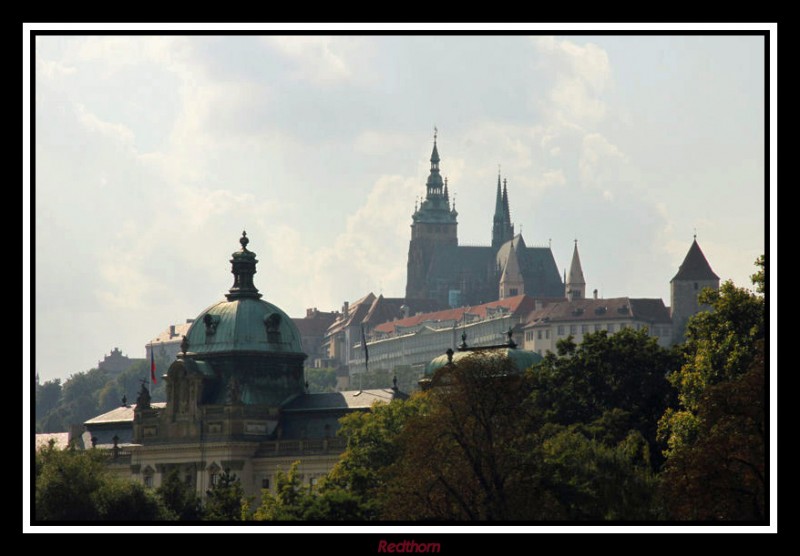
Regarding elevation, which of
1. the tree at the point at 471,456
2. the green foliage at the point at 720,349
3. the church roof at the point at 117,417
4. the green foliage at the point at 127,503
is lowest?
the green foliage at the point at 127,503

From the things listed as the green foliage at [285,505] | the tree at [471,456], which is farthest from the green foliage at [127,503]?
the tree at [471,456]

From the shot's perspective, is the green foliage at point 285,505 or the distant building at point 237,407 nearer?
the green foliage at point 285,505

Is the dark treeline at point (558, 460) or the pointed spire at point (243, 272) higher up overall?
the pointed spire at point (243, 272)

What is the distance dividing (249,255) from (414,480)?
7822 centimetres

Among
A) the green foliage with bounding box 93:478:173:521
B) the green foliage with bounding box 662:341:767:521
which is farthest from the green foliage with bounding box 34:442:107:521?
the green foliage with bounding box 662:341:767:521

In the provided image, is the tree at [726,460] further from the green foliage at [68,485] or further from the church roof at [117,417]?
the church roof at [117,417]

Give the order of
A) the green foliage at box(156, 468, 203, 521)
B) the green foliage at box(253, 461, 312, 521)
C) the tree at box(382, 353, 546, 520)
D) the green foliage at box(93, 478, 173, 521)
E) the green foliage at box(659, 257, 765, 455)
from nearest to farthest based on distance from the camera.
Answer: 1. the tree at box(382, 353, 546, 520)
2. the green foliage at box(253, 461, 312, 521)
3. the green foliage at box(659, 257, 765, 455)
4. the green foliage at box(93, 478, 173, 521)
5. the green foliage at box(156, 468, 203, 521)

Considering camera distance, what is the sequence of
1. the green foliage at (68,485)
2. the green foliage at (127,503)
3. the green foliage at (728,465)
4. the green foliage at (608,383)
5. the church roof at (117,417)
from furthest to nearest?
the church roof at (117,417)
the green foliage at (608,383)
the green foliage at (127,503)
the green foliage at (68,485)
the green foliage at (728,465)

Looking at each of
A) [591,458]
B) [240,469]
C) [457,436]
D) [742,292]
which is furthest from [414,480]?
[240,469]

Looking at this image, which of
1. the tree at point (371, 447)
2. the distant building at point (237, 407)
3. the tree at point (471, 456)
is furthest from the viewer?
the distant building at point (237, 407)

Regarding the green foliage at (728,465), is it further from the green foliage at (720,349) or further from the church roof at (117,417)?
the church roof at (117,417)

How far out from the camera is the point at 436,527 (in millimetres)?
42688

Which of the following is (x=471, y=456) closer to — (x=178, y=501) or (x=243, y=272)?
(x=178, y=501)

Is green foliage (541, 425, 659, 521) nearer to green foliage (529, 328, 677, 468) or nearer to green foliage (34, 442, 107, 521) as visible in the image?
green foliage (34, 442, 107, 521)
